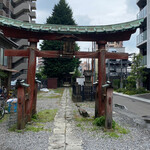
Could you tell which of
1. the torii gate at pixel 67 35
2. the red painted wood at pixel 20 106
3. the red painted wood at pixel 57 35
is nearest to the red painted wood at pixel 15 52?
the torii gate at pixel 67 35

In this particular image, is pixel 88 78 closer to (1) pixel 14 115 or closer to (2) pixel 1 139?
(1) pixel 14 115

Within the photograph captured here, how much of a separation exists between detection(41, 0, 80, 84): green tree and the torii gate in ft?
77.9

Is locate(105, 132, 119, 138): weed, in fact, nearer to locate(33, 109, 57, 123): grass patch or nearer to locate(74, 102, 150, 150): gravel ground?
locate(74, 102, 150, 150): gravel ground

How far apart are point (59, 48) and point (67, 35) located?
981 inches

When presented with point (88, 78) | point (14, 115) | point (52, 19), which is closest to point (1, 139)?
point (14, 115)

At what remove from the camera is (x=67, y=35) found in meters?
7.41

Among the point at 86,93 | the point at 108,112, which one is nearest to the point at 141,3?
the point at 86,93

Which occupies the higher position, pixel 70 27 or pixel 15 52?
pixel 70 27

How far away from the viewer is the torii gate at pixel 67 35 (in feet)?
23.7

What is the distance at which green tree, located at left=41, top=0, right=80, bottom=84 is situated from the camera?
3155 cm

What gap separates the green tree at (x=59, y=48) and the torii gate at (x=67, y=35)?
23.7 m

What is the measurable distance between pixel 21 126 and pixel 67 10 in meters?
32.9

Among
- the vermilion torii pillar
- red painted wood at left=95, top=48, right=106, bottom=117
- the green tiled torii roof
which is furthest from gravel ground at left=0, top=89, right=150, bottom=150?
the green tiled torii roof

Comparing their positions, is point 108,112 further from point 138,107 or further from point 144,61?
point 144,61
